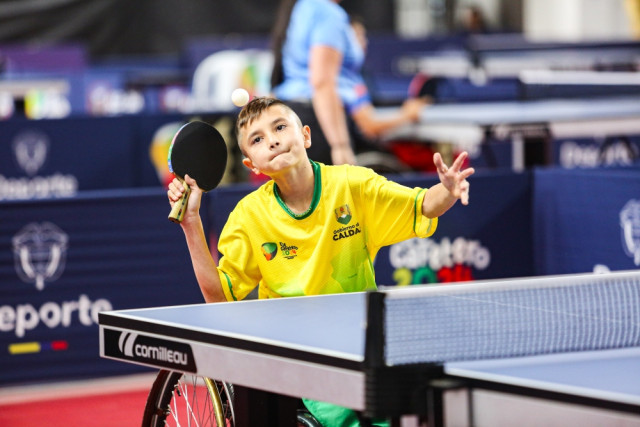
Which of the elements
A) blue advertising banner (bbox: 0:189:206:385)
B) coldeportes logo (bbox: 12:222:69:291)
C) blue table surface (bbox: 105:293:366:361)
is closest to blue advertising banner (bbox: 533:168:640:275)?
blue advertising banner (bbox: 0:189:206:385)

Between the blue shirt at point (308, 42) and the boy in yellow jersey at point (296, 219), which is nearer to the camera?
the boy in yellow jersey at point (296, 219)

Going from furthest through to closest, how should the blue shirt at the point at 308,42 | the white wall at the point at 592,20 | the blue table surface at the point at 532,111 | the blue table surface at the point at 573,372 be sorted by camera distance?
the white wall at the point at 592,20
the blue table surface at the point at 532,111
the blue shirt at the point at 308,42
the blue table surface at the point at 573,372

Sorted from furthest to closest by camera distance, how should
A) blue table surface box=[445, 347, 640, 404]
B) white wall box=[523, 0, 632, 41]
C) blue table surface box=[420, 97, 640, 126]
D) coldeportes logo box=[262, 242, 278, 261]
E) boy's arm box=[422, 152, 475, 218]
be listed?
1. white wall box=[523, 0, 632, 41]
2. blue table surface box=[420, 97, 640, 126]
3. coldeportes logo box=[262, 242, 278, 261]
4. boy's arm box=[422, 152, 475, 218]
5. blue table surface box=[445, 347, 640, 404]

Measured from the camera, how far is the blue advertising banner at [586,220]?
5191mm

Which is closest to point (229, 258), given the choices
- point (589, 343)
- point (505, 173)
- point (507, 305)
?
point (507, 305)

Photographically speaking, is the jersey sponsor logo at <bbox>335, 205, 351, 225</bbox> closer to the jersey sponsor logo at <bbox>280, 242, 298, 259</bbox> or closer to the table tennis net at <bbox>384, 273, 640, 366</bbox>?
the jersey sponsor logo at <bbox>280, 242, 298, 259</bbox>

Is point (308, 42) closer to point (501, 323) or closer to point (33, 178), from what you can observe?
point (501, 323)

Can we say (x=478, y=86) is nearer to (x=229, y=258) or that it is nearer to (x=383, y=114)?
(x=383, y=114)

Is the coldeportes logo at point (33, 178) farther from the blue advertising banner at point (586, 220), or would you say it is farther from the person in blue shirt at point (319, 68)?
the blue advertising banner at point (586, 220)

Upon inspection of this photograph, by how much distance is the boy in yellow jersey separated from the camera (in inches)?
114

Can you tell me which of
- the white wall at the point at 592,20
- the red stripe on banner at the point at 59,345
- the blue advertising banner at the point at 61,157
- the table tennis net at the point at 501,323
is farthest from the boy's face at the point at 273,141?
the white wall at the point at 592,20

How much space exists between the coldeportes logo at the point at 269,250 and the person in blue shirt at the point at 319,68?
187cm

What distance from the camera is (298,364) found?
2119mm

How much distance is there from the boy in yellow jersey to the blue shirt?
6.75 ft
